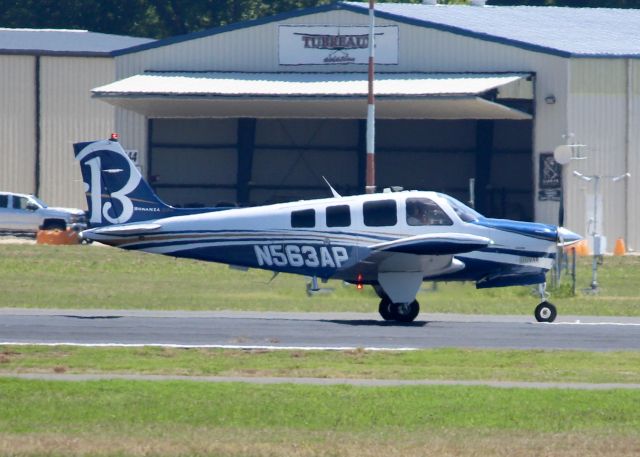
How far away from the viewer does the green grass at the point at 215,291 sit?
27125 millimetres

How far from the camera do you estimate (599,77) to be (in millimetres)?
45625

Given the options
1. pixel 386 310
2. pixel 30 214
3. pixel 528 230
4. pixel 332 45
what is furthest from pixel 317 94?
pixel 528 230

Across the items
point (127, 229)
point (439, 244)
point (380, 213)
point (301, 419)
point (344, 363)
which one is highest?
point (380, 213)

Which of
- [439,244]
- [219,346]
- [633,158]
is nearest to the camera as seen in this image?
[219,346]

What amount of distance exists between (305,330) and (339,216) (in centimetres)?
231

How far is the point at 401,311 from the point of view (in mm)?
24031

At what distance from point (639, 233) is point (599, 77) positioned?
5.16m

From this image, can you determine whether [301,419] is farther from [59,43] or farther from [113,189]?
[59,43]

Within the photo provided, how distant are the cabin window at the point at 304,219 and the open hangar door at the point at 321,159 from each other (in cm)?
3012

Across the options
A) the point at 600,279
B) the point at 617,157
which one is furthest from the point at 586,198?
the point at 600,279

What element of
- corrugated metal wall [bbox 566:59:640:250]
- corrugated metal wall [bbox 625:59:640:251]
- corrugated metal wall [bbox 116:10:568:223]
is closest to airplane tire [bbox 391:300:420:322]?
corrugated metal wall [bbox 566:59:640:250]

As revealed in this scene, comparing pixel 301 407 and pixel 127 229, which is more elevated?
pixel 127 229

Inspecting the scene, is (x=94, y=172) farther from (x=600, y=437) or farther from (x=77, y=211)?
(x=77, y=211)

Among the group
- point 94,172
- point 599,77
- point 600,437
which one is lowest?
point 600,437
